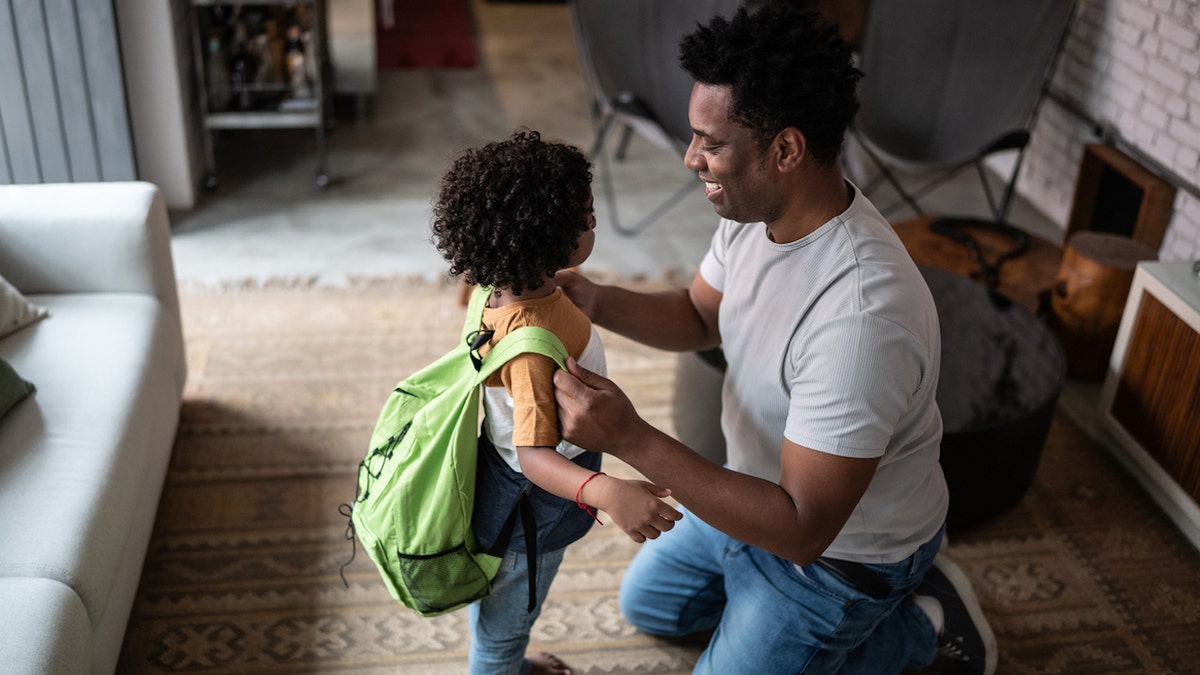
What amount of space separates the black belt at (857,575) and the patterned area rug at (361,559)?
0.46 metres

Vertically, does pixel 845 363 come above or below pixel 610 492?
above

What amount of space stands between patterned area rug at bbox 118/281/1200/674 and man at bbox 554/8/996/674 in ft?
1.33

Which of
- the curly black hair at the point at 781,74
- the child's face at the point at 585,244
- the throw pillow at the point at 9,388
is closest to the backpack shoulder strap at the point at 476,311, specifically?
the child's face at the point at 585,244

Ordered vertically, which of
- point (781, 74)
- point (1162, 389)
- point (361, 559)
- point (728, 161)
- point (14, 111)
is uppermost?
point (781, 74)

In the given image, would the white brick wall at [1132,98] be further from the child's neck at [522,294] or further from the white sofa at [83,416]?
the white sofa at [83,416]

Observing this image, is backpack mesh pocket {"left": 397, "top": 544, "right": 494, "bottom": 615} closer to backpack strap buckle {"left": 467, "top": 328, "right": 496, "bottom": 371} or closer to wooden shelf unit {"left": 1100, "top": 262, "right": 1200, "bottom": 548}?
backpack strap buckle {"left": 467, "top": 328, "right": 496, "bottom": 371}

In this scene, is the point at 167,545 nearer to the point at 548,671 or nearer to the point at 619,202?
the point at 548,671

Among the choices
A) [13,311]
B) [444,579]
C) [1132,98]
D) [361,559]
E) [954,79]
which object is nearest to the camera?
[444,579]

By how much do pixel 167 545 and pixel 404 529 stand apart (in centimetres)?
91

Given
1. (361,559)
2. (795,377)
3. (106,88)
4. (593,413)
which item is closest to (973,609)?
(795,377)

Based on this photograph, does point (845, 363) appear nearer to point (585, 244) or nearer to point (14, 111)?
point (585, 244)

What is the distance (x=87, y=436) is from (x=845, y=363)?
4.08 feet

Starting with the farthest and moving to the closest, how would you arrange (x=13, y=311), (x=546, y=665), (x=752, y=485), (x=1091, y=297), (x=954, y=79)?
(x=954, y=79) → (x=1091, y=297) → (x=13, y=311) → (x=546, y=665) → (x=752, y=485)

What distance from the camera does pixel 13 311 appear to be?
2.01m
